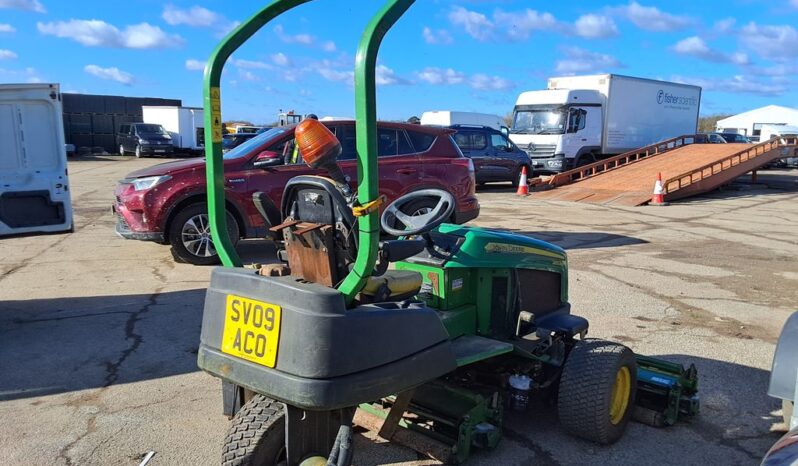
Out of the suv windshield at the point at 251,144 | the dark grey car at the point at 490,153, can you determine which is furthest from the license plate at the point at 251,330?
the dark grey car at the point at 490,153

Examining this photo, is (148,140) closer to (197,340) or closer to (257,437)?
(197,340)

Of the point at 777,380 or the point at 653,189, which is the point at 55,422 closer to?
the point at 777,380

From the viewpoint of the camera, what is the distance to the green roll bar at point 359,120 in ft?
7.12

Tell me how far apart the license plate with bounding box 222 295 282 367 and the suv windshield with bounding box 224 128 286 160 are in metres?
5.78

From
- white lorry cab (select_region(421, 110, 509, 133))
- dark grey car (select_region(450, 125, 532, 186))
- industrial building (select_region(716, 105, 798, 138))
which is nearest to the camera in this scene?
dark grey car (select_region(450, 125, 532, 186))

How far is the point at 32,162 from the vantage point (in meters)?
6.24

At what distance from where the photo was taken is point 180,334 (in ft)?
17.7

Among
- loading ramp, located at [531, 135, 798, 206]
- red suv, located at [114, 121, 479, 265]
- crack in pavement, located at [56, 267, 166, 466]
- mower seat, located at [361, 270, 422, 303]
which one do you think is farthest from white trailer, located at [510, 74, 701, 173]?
mower seat, located at [361, 270, 422, 303]

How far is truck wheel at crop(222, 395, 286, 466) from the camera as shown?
2.67m

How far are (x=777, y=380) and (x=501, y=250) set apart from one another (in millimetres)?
1718

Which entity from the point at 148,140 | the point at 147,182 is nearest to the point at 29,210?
the point at 147,182

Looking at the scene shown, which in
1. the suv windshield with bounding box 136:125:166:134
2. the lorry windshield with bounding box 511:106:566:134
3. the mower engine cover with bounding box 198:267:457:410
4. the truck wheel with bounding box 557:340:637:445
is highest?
the lorry windshield with bounding box 511:106:566:134

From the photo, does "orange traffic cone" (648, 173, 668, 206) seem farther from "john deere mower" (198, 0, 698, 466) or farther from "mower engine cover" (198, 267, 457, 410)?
"mower engine cover" (198, 267, 457, 410)

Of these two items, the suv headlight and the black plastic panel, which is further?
the suv headlight
